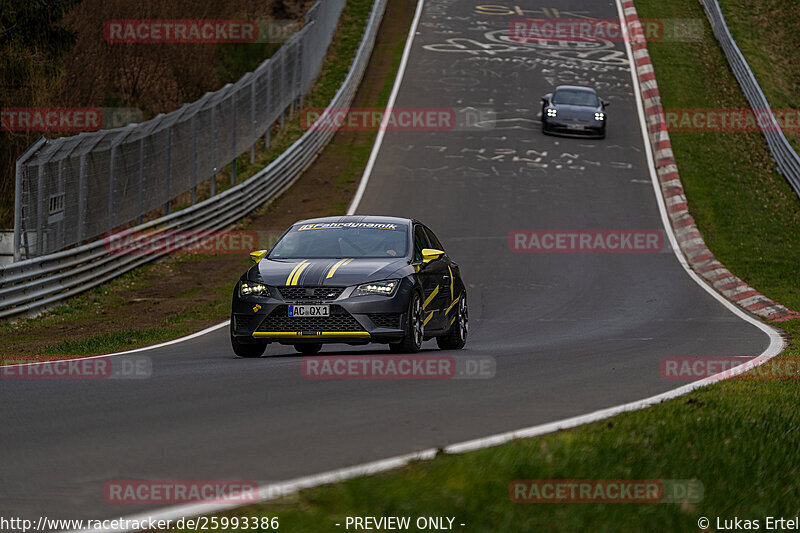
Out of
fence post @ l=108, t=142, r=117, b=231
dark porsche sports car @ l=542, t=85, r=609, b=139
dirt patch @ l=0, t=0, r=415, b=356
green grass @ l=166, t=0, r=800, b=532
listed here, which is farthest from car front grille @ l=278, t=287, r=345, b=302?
dark porsche sports car @ l=542, t=85, r=609, b=139

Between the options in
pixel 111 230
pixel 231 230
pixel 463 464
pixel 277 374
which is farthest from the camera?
pixel 231 230

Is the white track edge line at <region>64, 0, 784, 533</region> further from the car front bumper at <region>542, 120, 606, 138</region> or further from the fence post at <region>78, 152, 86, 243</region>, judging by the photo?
the car front bumper at <region>542, 120, 606, 138</region>

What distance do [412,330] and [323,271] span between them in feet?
3.63

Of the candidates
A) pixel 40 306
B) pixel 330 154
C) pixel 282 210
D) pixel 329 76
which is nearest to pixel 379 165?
pixel 330 154

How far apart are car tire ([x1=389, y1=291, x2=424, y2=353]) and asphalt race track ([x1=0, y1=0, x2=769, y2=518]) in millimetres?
761

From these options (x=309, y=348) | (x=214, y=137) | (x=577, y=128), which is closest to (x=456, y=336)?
(x=309, y=348)

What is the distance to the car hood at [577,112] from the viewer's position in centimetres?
3772

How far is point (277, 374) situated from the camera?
10.5 metres

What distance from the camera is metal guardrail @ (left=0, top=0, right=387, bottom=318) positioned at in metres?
18.6

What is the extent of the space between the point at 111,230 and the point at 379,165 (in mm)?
13260

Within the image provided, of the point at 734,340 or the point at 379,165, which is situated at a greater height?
the point at 734,340

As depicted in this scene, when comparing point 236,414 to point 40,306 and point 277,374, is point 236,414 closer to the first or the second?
point 277,374

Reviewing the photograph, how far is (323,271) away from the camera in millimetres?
12047

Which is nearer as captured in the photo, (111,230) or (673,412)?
(673,412)
